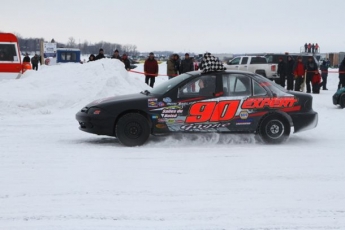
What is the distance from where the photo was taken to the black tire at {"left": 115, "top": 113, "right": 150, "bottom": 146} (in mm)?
9180

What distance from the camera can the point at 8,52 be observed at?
2067 centimetres

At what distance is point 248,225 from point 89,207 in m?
1.79

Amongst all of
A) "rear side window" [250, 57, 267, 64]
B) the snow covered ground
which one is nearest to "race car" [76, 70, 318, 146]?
the snow covered ground

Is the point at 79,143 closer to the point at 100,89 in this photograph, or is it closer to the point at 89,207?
the point at 89,207

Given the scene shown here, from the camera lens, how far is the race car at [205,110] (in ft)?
30.2

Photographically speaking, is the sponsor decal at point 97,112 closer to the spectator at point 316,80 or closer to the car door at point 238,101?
the car door at point 238,101

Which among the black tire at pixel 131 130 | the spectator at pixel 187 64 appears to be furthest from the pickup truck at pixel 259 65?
the black tire at pixel 131 130

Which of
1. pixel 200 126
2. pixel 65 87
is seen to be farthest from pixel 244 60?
pixel 200 126

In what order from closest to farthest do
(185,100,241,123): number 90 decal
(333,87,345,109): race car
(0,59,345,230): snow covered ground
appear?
(0,59,345,230): snow covered ground, (185,100,241,123): number 90 decal, (333,87,345,109): race car

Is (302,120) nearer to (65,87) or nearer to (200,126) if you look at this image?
(200,126)

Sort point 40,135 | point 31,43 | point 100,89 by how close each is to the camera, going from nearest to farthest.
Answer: point 40,135, point 100,89, point 31,43

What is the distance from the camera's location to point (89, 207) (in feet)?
→ 18.4

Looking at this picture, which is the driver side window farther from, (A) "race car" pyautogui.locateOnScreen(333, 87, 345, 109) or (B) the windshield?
(A) "race car" pyautogui.locateOnScreen(333, 87, 345, 109)

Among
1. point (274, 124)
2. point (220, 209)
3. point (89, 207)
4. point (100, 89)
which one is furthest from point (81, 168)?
point (100, 89)
